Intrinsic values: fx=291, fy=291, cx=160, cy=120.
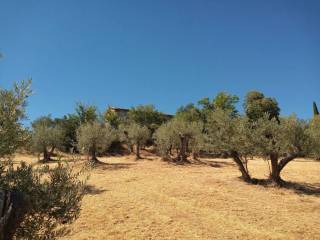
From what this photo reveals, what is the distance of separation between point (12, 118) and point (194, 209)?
10.4 m

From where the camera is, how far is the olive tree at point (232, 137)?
21.3m

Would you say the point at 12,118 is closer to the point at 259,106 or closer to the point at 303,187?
the point at 303,187

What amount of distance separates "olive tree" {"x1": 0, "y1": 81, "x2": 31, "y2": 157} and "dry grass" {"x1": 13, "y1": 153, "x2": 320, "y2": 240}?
5.37m

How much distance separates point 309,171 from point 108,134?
67.8ft

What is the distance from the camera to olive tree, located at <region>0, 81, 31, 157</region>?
6.00 m

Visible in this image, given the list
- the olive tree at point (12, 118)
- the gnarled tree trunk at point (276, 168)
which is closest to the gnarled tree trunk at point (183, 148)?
the gnarled tree trunk at point (276, 168)

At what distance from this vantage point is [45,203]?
5.27 meters

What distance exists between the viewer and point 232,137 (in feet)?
72.7

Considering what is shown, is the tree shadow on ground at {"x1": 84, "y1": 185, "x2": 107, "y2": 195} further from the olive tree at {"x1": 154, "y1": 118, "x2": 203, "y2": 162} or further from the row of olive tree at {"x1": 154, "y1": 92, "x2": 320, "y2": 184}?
the olive tree at {"x1": 154, "y1": 118, "x2": 203, "y2": 162}

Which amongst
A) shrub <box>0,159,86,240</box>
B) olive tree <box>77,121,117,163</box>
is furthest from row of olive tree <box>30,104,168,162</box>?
shrub <box>0,159,86,240</box>

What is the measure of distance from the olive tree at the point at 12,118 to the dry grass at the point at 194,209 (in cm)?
537

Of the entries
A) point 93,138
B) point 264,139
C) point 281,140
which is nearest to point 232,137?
point 264,139

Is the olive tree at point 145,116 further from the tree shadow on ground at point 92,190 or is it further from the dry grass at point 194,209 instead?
the tree shadow on ground at point 92,190

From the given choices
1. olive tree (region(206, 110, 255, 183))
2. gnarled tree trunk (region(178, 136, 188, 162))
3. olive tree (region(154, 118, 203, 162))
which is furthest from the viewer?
olive tree (region(154, 118, 203, 162))
